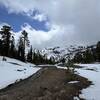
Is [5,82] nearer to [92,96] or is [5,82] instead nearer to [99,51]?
[92,96]

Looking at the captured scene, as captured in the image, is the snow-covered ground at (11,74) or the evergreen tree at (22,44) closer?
the snow-covered ground at (11,74)

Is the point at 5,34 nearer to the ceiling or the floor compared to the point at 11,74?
nearer to the ceiling

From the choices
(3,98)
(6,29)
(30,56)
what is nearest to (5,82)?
(3,98)

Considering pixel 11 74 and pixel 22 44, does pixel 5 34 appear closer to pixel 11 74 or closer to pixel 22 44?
pixel 22 44

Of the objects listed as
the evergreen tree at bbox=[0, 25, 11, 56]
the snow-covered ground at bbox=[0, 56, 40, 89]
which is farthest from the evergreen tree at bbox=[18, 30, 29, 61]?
the snow-covered ground at bbox=[0, 56, 40, 89]

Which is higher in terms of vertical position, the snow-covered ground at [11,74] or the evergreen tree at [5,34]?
the evergreen tree at [5,34]

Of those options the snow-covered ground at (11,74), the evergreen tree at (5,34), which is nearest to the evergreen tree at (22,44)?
the evergreen tree at (5,34)

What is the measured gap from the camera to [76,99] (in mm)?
16266

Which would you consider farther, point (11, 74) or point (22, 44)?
point (22, 44)

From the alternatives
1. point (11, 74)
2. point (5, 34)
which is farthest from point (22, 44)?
point (11, 74)

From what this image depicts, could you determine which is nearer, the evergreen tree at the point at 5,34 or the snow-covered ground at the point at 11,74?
the snow-covered ground at the point at 11,74

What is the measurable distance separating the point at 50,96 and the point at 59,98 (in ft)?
2.99

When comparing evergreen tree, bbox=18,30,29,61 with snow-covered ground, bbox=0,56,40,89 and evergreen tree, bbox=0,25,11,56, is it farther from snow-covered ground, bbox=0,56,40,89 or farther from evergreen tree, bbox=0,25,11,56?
snow-covered ground, bbox=0,56,40,89

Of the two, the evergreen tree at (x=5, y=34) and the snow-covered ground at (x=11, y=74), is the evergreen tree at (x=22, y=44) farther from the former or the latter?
the snow-covered ground at (x=11, y=74)
